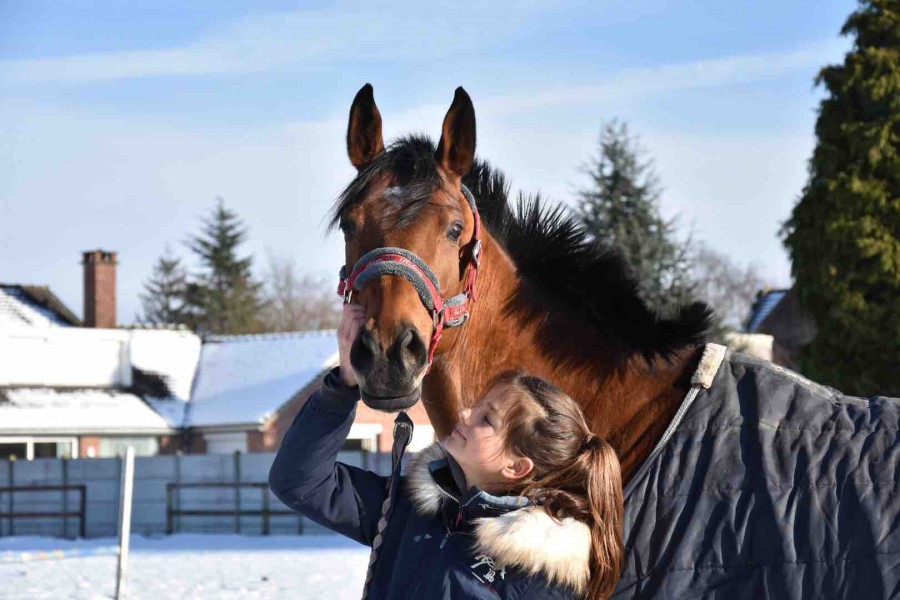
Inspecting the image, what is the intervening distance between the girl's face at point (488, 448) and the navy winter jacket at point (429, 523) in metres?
0.06

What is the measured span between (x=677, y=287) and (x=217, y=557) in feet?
26.5

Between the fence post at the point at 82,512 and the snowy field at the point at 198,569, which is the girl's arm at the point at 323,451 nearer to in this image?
the snowy field at the point at 198,569

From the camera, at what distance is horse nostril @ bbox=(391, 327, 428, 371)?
8.92 feet

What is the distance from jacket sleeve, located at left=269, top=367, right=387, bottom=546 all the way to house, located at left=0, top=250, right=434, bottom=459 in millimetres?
20305

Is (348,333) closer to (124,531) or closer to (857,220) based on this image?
(124,531)

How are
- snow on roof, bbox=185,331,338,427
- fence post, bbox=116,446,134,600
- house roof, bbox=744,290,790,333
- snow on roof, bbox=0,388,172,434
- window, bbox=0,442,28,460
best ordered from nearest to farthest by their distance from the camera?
fence post, bbox=116,446,134,600 → snow on roof, bbox=0,388,172,434 → window, bbox=0,442,28,460 → snow on roof, bbox=185,331,338,427 → house roof, bbox=744,290,790,333

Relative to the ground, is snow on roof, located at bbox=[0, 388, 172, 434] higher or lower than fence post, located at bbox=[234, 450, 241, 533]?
higher

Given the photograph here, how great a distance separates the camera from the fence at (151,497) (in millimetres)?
18125

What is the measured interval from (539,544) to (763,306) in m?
25.8

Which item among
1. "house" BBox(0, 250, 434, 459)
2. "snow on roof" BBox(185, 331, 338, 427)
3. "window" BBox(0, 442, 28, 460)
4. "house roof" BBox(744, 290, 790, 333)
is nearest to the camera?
"window" BBox(0, 442, 28, 460)

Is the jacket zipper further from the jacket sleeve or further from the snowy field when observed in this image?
the snowy field

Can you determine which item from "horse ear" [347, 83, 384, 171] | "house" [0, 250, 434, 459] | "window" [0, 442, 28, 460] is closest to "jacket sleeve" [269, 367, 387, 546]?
"horse ear" [347, 83, 384, 171]

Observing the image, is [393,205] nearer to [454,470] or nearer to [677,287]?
[454,470]

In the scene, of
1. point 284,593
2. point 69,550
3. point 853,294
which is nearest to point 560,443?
point 284,593
